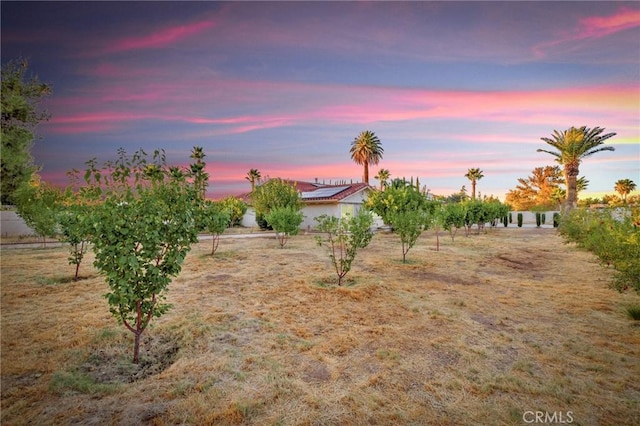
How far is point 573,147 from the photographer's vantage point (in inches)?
1298

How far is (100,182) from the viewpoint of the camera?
449 cm

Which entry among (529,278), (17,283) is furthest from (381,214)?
(17,283)

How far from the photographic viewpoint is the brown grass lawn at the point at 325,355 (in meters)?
3.83

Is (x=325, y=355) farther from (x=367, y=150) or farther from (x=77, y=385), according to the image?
(x=367, y=150)

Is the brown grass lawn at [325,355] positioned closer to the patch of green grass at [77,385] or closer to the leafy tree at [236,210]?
the patch of green grass at [77,385]

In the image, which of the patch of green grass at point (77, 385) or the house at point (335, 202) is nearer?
the patch of green grass at point (77, 385)

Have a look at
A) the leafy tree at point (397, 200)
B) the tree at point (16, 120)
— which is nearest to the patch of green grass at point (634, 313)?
the leafy tree at point (397, 200)

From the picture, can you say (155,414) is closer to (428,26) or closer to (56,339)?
(56,339)

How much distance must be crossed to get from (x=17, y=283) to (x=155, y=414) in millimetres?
9765

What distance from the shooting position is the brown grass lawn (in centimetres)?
383

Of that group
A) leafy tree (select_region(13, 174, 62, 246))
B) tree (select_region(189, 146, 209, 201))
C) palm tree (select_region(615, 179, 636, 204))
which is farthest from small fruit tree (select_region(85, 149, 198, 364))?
palm tree (select_region(615, 179, 636, 204))

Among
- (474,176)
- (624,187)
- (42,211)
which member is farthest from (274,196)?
(624,187)

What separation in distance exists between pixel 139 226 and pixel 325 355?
3625 millimetres

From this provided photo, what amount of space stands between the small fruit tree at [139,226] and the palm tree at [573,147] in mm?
39031
